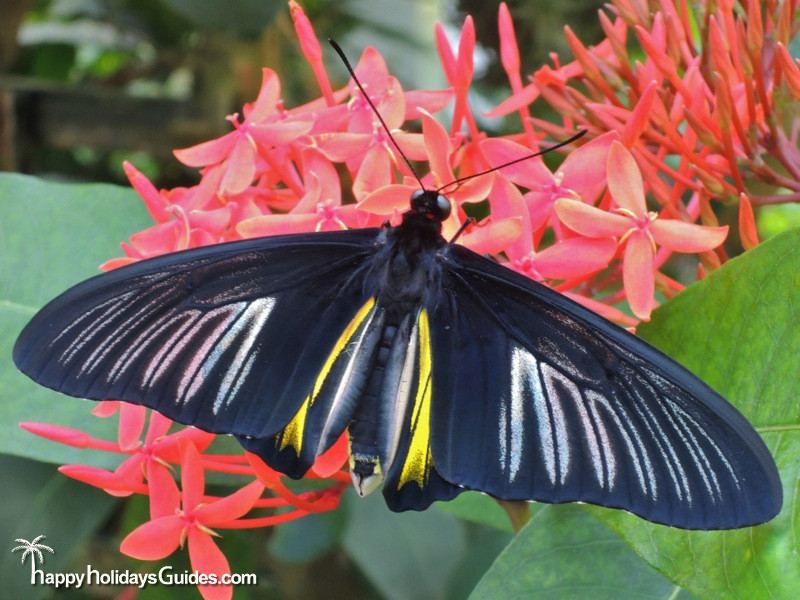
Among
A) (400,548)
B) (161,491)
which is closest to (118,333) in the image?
(161,491)

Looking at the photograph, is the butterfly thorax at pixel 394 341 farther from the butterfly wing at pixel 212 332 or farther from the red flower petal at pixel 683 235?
the red flower petal at pixel 683 235

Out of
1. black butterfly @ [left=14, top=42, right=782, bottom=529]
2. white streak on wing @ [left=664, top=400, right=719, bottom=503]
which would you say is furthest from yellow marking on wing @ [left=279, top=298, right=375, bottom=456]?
white streak on wing @ [left=664, top=400, right=719, bottom=503]

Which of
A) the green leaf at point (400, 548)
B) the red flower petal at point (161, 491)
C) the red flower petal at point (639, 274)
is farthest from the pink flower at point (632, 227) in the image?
the green leaf at point (400, 548)

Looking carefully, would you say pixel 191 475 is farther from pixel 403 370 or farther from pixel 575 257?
pixel 575 257

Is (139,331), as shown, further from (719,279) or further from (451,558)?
(451,558)

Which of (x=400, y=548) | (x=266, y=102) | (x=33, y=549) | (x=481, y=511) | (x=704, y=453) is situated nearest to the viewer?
(x=704, y=453)

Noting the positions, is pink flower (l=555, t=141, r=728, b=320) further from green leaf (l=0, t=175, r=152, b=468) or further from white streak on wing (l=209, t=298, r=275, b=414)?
green leaf (l=0, t=175, r=152, b=468)

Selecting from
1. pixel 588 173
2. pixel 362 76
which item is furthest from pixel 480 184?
pixel 362 76
